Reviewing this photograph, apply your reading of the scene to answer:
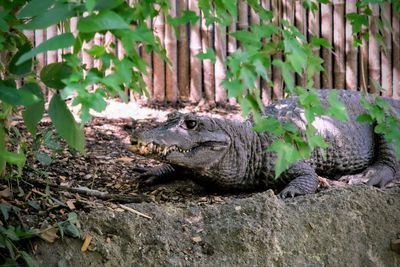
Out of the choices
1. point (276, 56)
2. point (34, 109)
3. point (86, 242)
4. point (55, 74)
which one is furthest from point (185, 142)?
point (276, 56)

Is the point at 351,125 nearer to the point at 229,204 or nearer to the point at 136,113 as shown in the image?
the point at 229,204

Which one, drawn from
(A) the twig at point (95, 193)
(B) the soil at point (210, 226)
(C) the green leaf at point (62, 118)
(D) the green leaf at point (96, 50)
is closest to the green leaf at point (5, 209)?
(B) the soil at point (210, 226)

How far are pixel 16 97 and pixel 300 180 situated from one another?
3.05 metres

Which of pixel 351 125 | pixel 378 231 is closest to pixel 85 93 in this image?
pixel 378 231

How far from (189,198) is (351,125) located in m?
1.55

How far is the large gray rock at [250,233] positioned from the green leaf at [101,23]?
1.96m

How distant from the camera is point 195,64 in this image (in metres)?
7.60

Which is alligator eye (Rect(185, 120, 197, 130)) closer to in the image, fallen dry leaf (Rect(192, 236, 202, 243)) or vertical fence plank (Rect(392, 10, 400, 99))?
fallen dry leaf (Rect(192, 236, 202, 243))

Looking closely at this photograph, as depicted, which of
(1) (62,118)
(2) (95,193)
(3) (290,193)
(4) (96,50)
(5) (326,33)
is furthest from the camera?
(5) (326,33)

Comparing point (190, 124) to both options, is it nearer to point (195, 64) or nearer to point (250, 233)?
point (250, 233)

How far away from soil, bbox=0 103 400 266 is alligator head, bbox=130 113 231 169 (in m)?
0.29

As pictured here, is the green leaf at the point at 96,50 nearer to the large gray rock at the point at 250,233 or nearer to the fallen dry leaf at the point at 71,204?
the large gray rock at the point at 250,233

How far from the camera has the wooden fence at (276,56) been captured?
7539 mm

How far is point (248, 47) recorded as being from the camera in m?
2.65
